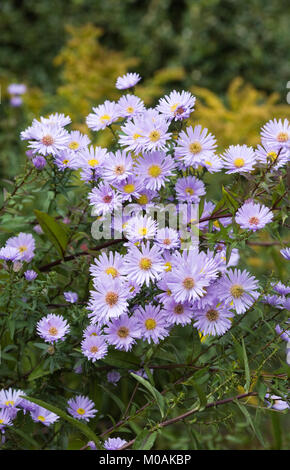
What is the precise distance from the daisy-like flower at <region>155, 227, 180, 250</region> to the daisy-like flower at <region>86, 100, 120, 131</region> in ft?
0.76

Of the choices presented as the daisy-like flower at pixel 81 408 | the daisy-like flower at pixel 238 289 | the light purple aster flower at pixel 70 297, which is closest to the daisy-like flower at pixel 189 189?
the daisy-like flower at pixel 238 289

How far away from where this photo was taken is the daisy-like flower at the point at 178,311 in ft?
2.52

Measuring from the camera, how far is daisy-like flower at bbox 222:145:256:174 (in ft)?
2.66

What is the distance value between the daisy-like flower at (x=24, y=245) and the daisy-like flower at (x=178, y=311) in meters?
0.29

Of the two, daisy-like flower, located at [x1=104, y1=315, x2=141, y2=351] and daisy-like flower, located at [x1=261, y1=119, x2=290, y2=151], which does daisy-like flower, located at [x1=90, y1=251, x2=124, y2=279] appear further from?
daisy-like flower, located at [x1=261, y1=119, x2=290, y2=151]

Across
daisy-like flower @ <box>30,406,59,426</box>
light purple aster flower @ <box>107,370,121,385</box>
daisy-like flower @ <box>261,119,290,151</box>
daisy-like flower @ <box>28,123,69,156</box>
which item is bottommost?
daisy-like flower @ <box>30,406,59,426</box>

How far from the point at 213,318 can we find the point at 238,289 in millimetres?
58

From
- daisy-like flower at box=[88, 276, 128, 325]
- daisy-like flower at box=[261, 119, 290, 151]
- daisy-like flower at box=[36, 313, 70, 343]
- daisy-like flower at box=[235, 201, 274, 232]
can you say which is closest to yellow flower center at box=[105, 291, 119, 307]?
daisy-like flower at box=[88, 276, 128, 325]

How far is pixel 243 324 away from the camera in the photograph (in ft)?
2.84

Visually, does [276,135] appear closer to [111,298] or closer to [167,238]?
[167,238]

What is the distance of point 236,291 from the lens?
31.5 inches

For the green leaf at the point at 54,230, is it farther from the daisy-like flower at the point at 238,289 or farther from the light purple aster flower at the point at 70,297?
the daisy-like flower at the point at 238,289

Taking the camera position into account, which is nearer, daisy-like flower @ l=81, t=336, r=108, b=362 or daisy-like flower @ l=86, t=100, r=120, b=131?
daisy-like flower @ l=81, t=336, r=108, b=362
